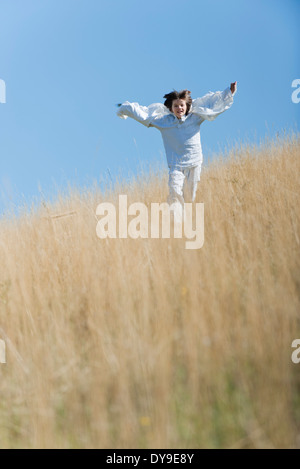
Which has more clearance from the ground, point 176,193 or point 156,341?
point 176,193

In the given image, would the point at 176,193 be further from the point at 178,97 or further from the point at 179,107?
the point at 178,97

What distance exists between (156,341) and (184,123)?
2.94 metres

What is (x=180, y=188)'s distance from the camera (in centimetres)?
437

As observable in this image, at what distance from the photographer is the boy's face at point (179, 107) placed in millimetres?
4395

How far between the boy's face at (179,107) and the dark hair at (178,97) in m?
0.09

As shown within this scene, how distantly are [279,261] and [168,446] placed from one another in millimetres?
1470

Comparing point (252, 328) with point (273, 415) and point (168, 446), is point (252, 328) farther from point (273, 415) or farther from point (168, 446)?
point (168, 446)

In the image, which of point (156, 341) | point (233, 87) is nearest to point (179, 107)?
point (233, 87)

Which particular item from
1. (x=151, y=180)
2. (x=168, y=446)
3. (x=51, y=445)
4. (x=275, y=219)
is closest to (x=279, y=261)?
(x=275, y=219)

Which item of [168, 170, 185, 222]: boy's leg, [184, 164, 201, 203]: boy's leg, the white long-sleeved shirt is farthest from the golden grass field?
the white long-sleeved shirt

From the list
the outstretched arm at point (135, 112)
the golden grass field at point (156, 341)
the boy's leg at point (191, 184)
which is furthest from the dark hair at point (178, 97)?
the golden grass field at point (156, 341)

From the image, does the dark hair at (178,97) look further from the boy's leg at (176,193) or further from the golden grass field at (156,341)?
the golden grass field at (156,341)
